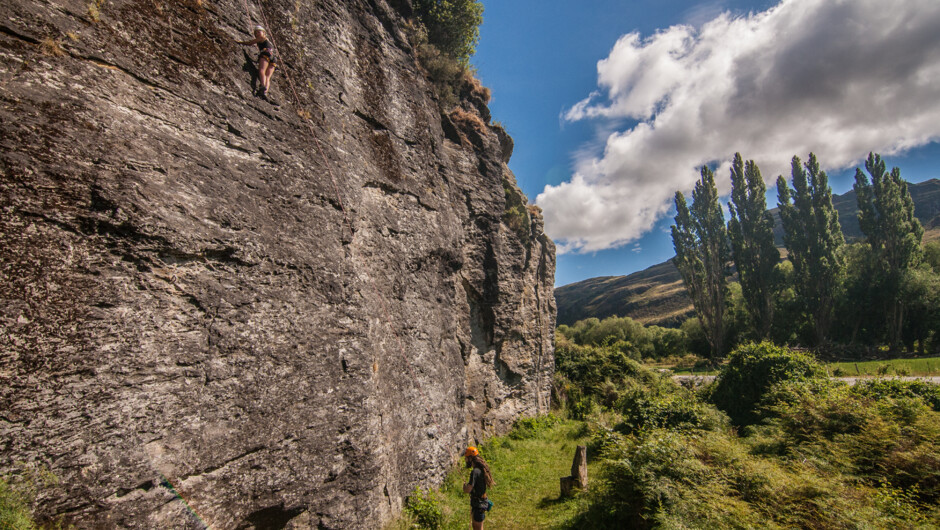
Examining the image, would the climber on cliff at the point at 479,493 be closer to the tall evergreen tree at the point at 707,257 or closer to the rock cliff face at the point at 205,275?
the rock cliff face at the point at 205,275

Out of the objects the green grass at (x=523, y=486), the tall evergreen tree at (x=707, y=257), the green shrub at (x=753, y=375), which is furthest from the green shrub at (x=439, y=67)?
the tall evergreen tree at (x=707, y=257)

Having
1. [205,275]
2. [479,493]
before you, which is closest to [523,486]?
[479,493]

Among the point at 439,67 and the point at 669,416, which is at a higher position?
the point at 439,67

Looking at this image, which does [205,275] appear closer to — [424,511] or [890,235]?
[424,511]

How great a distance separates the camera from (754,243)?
37.8m

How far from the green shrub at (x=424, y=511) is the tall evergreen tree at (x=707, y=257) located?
39.4 metres

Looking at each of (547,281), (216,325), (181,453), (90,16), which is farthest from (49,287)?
(547,281)

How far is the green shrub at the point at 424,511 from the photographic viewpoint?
25.1ft

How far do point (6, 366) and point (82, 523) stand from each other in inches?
66.2

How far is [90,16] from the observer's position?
15.9 ft

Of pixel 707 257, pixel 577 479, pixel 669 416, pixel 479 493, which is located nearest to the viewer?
pixel 479 493

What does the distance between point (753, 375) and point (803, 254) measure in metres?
29.8

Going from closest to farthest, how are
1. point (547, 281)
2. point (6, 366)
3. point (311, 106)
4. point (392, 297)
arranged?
point (6, 366)
point (311, 106)
point (392, 297)
point (547, 281)

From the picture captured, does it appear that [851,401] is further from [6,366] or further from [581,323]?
[581,323]
